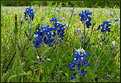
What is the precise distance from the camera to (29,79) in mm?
1211

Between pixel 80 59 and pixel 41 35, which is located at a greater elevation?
pixel 41 35

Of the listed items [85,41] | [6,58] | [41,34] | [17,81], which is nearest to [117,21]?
[85,41]

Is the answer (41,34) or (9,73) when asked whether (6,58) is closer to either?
(9,73)

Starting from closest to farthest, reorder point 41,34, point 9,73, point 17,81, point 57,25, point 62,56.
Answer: point 17,81 → point 9,73 → point 41,34 → point 62,56 → point 57,25

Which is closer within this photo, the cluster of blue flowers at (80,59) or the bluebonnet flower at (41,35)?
the cluster of blue flowers at (80,59)

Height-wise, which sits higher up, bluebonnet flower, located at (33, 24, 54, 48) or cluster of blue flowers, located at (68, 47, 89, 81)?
bluebonnet flower, located at (33, 24, 54, 48)

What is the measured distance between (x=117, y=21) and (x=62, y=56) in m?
1.60

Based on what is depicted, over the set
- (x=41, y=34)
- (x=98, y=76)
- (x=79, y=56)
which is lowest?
(x=98, y=76)

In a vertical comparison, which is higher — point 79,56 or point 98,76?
point 79,56

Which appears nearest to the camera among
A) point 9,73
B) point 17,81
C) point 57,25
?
point 17,81

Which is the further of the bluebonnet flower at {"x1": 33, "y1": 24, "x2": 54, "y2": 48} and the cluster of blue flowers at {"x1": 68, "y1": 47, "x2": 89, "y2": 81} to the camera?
the bluebonnet flower at {"x1": 33, "y1": 24, "x2": 54, "y2": 48}

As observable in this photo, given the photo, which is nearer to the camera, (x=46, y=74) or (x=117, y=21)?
(x=46, y=74)

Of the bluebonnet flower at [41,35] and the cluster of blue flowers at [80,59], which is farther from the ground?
the bluebonnet flower at [41,35]

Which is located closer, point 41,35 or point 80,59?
point 80,59
